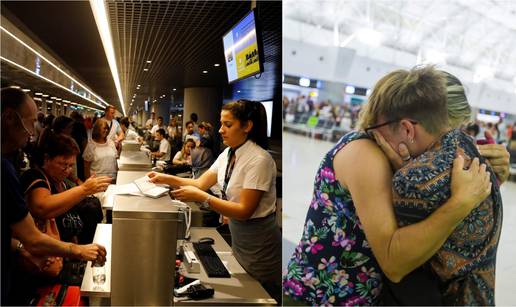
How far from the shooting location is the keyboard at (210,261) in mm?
1973

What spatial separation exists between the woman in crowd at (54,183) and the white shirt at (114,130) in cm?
38

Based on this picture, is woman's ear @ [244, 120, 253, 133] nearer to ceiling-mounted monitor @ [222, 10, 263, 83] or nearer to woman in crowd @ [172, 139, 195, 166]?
ceiling-mounted monitor @ [222, 10, 263, 83]

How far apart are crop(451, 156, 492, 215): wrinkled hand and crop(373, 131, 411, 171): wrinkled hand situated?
0.62 feet

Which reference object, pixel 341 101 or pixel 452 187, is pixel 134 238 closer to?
pixel 341 101

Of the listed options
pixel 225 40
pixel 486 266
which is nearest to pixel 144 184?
pixel 225 40

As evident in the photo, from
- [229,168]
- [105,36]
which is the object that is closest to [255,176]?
[229,168]

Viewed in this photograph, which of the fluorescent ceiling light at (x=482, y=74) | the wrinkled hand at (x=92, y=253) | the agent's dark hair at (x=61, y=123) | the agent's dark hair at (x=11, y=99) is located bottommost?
the wrinkled hand at (x=92, y=253)

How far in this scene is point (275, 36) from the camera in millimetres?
2789

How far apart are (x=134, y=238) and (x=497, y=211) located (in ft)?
4.91

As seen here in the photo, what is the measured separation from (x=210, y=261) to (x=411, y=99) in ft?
3.88

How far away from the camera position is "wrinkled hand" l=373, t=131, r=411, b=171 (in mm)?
1688

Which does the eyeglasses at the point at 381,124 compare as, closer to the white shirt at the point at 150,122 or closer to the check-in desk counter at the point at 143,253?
the check-in desk counter at the point at 143,253

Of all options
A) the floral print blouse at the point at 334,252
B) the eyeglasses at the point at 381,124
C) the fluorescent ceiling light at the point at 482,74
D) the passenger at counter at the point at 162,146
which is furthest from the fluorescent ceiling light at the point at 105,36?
the fluorescent ceiling light at the point at 482,74

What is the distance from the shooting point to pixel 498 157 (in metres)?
1.76
